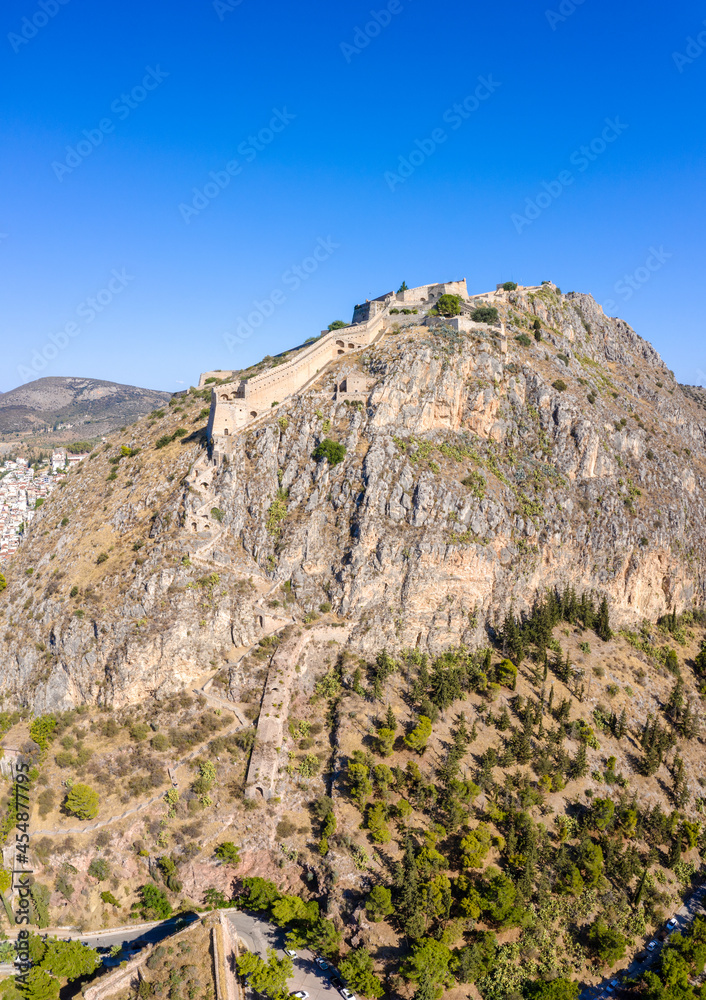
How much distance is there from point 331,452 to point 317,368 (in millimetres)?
14107

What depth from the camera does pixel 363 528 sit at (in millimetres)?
66438

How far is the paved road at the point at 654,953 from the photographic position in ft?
142

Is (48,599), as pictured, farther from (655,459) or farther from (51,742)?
(655,459)

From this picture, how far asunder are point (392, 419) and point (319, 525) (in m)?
16.5

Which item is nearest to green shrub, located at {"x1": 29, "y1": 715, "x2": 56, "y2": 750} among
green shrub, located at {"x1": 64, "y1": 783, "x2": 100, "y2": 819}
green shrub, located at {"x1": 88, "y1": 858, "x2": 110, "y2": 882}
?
green shrub, located at {"x1": 64, "y1": 783, "x2": 100, "y2": 819}

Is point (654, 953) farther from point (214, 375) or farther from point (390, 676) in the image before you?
point (214, 375)

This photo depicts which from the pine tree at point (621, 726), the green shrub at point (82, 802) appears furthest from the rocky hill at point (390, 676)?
the green shrub at point (82, 802)

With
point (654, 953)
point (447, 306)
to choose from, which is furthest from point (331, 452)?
point (654, 953)

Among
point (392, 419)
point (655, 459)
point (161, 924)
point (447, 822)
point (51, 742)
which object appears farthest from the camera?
point (655, 459)

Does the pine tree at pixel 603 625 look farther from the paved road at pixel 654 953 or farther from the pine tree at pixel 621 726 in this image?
the paved road at pixel 654 953

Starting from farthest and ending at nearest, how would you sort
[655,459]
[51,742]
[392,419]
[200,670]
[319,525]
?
1. [655,459]
2. [392,419]
3. [319,525]
4. [200,670]
5. [51,742]

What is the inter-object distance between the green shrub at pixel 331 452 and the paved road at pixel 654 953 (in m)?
52.4

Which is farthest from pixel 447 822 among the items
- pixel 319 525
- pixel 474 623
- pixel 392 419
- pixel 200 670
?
pixel 392 419

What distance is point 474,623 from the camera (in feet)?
224
